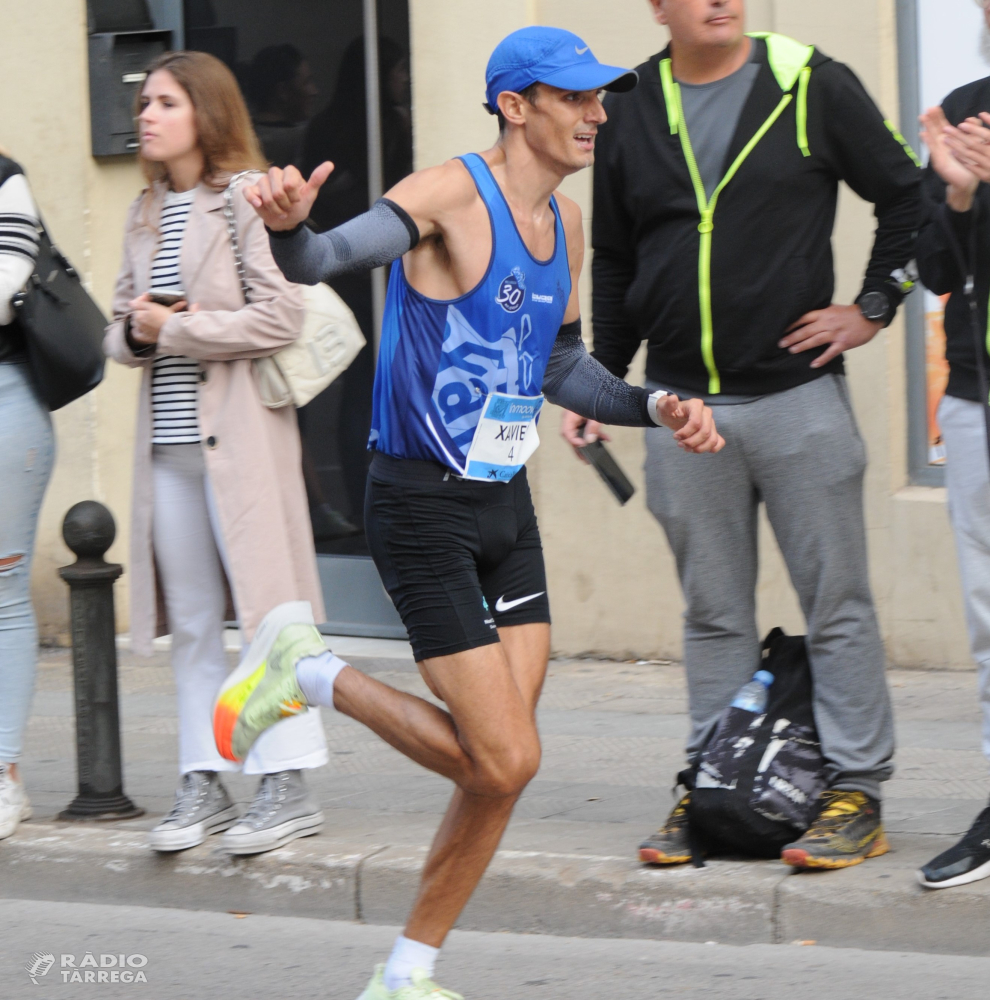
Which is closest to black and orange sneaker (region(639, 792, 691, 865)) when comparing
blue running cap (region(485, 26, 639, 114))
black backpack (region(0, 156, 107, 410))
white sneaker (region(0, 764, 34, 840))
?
blue running cap (region(485, 26, 639, 114))

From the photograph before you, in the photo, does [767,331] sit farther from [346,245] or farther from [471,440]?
[346,245]

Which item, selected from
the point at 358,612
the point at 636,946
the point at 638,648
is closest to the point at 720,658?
the point at 636,946

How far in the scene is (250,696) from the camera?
425 cm

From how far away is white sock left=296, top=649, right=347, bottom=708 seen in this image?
13.3 feet

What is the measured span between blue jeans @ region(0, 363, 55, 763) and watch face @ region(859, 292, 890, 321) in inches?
101

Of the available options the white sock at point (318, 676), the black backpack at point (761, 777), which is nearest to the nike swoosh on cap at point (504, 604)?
the white sock at point (318, 676)

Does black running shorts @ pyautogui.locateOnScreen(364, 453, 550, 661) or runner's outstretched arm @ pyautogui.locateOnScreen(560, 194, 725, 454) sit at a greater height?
runner's outstretched arm @ pyautogui.locateOnScreen(560, 194, 725, 454)

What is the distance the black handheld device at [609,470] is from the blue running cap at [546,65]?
1.18 m

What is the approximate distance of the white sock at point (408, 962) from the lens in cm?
379

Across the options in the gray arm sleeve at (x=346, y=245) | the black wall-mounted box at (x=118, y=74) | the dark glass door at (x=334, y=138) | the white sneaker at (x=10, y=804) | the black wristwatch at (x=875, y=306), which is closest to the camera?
the gray arm sleeve at (x=346, y=245)

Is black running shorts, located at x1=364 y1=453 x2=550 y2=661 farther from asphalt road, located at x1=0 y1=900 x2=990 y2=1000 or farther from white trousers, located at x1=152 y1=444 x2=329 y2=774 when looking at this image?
white trousers, located at x1=152 y1=444 x2=329 y2=774

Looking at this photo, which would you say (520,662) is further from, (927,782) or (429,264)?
(927,782)

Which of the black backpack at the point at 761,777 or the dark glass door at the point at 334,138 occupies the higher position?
the dark glass door at the point at 334,138

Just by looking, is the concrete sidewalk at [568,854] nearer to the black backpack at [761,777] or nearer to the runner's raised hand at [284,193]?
the black backpack at [761,777]
